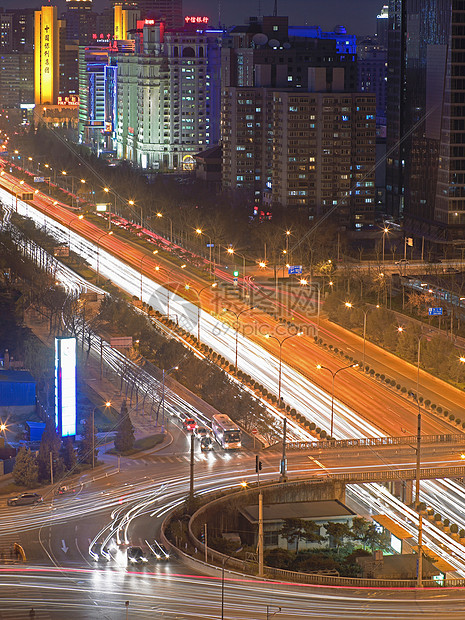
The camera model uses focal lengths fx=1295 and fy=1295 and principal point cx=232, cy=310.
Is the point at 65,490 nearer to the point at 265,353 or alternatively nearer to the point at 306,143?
the point at 265,353

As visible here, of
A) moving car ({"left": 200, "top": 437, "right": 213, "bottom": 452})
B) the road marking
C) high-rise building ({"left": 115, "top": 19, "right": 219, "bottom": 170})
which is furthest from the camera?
high-rise building ({"left": 115, "top": 19, "right": 219, "bottom": 170})

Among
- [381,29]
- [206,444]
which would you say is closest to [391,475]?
[206,444]

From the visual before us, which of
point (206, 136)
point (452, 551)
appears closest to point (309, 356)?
point (452, 551)

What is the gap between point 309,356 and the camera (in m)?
60.1

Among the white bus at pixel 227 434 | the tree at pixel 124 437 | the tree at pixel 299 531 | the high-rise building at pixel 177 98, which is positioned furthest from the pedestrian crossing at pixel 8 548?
the high-rise building at pixel 177 98

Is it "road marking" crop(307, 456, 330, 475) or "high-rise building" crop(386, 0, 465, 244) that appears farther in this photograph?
"high-rise building" crop(386, 0, 465, 244)

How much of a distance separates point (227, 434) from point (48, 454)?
281 inches

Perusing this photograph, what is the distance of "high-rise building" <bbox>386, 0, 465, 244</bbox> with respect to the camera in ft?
279

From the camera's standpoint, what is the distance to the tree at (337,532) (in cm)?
3997

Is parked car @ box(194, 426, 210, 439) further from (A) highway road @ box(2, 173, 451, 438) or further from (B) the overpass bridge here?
(A) highway road @ box(2, 173, 451, 438)

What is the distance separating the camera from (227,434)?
47656 mm

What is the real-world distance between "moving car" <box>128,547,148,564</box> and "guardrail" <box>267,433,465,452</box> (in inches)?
417

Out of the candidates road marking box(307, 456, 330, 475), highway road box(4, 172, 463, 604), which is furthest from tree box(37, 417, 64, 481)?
road marking box(307, 456, 330, 475)

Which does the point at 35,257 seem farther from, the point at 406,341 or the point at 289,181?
the point at 406,341
